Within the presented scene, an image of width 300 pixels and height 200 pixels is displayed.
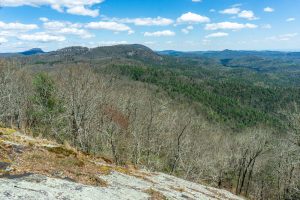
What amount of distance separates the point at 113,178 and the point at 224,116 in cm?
18780

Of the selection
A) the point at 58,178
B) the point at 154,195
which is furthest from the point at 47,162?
the point at 154,195

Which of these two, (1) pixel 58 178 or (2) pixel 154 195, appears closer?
(1) pixel 58 178

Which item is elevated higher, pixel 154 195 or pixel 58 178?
pixel 58 178

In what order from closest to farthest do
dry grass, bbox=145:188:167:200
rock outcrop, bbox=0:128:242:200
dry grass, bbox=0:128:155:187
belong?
rock outcrop, bbox=0:128:242:200, dry grass, bbox=0:128:155:187, dry grass, bbox=145:188:167:200

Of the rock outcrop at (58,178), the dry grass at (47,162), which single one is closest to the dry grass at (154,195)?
the rock outcrop at (58,178)

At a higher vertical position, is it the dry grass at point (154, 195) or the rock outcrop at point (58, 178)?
the rock outcrop at point (58, 178)

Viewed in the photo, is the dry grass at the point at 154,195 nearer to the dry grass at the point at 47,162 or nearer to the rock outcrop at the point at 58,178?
the rock outcrop at the point at 58,178

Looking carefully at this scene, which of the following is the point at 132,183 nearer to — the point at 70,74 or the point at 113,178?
the point at 113,178

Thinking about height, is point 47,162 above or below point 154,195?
above

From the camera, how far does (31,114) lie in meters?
52.3

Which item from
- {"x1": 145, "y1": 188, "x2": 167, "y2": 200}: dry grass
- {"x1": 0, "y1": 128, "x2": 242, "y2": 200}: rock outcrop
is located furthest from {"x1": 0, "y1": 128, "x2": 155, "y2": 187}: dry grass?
{"x1": 145, "y1": 188, "x2": 167, "y2": 200}: dry grass

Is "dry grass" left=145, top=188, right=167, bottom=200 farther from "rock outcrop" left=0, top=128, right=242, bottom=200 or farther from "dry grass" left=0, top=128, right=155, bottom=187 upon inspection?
"dry grass" left=0, top=128, right=155, bottom=187

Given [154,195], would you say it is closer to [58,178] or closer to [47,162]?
[58,178]

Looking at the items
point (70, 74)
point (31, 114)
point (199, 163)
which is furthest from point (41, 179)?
point (199, 163)
